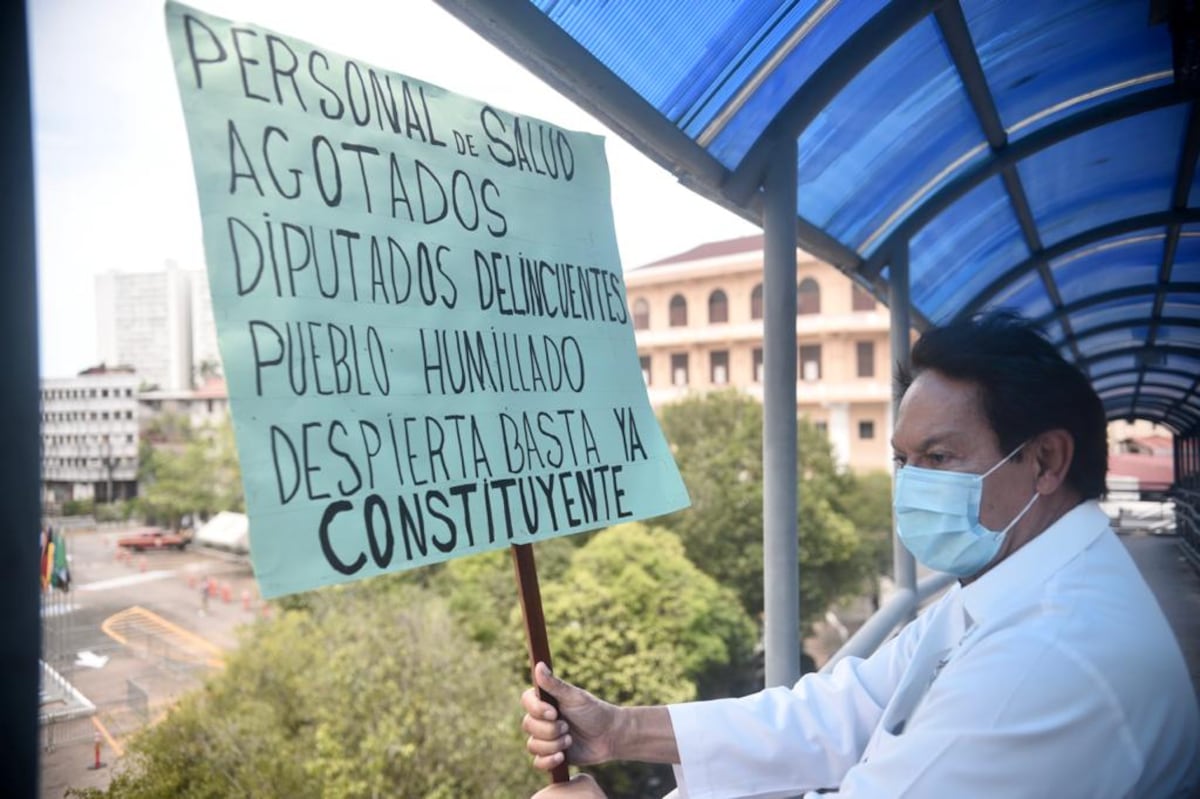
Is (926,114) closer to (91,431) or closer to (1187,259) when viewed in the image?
(1187,259)

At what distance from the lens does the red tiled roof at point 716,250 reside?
40.6 meters

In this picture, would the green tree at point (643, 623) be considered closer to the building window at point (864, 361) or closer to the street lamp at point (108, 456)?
the street lamp at point (108, 456)

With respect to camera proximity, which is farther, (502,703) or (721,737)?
(502,703)

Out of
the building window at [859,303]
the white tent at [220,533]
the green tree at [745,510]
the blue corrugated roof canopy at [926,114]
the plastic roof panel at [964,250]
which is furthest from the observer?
the building window at [859,303]

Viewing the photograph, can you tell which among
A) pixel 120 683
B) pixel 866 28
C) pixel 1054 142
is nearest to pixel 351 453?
pixel 866 28

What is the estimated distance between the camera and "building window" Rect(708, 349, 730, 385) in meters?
39.6

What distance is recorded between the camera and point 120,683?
22.5 meters

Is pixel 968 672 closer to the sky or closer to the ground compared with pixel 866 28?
closer to the ground

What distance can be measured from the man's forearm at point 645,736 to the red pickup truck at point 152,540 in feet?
104

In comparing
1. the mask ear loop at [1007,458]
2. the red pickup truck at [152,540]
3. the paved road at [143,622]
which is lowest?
the paved road at [143,622]

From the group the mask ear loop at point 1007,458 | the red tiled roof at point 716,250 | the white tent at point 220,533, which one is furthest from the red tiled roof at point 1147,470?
the white tent at point 220,533

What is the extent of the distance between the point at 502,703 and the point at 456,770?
5.70 ft

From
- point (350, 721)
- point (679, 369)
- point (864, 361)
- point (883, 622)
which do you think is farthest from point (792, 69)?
point (679, 369)

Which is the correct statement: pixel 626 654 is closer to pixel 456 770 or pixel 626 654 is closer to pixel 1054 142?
pixel 456 770
